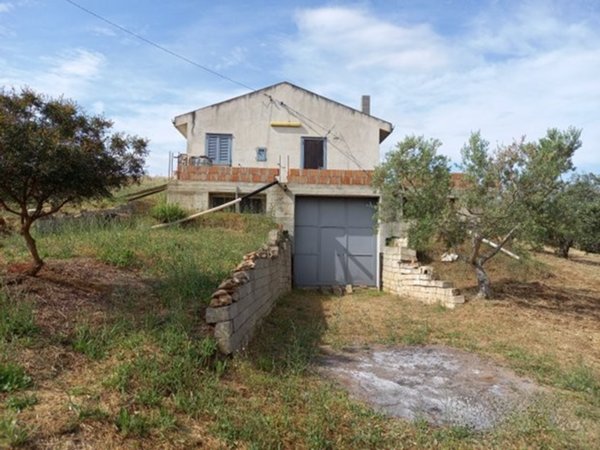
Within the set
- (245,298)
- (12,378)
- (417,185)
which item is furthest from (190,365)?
(417,185)

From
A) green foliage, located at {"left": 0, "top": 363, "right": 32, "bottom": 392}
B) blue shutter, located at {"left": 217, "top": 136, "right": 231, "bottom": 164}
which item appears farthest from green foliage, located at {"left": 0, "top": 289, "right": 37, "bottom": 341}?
blue shutter, located at {"left": 217, "top": 136, "right": 231, "bottom": 164}

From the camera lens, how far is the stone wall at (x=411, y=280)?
10.2 m

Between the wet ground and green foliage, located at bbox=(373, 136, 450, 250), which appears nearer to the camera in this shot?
the wet ground

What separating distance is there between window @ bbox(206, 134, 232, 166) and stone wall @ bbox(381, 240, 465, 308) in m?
8.01

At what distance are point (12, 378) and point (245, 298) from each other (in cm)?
290

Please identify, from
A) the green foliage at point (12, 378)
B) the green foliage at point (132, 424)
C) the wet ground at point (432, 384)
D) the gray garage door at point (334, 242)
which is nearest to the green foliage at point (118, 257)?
the wet ground at point (432, 384)

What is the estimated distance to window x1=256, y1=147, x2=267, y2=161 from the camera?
18281 millimetres

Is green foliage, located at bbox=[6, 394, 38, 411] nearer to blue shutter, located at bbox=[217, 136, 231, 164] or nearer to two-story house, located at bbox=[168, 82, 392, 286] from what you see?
two-story house, located at bbox=[168, 82, 392, 286]

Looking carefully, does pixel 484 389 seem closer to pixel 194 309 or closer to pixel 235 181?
pixel 194 309

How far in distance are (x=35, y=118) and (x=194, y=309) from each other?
2.72 metres

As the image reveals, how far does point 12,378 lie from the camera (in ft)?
11.5

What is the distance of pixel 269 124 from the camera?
60.2ft

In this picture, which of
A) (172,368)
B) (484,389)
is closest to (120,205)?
(172,368)

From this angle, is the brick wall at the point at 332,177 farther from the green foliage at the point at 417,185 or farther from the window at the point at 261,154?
the window at the point at 261,154
